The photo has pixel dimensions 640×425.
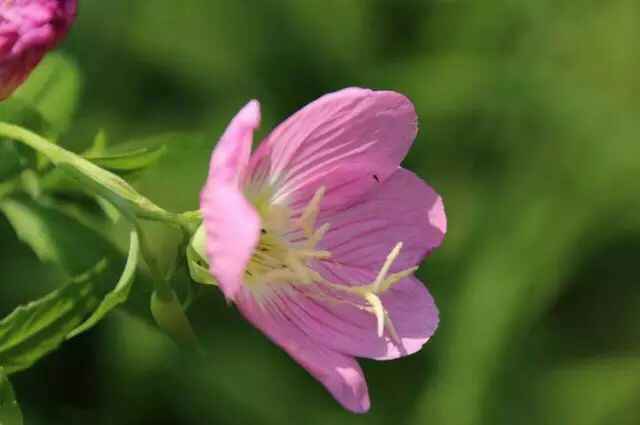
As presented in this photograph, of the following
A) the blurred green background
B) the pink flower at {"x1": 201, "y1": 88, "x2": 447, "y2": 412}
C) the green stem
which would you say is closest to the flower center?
the pink flower at {"x1": 201, "y1": 88, "x2": 447, "y2": 412}

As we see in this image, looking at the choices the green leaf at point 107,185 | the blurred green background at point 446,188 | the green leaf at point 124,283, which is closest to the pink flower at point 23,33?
the green leaf at point 107,185

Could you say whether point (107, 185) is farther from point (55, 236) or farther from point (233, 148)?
point (55, 236)

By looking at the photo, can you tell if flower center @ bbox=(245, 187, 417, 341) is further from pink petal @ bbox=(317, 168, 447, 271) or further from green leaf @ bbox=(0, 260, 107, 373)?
green leaf @ bbox=(0, 260, 107, 373)

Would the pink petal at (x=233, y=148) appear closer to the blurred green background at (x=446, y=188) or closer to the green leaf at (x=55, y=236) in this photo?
the green leaf at (x=55, y=236)

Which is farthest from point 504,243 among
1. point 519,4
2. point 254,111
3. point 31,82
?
point 254,111

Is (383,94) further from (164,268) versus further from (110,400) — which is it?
(110,400)

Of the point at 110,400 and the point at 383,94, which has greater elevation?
the point at 383,94
